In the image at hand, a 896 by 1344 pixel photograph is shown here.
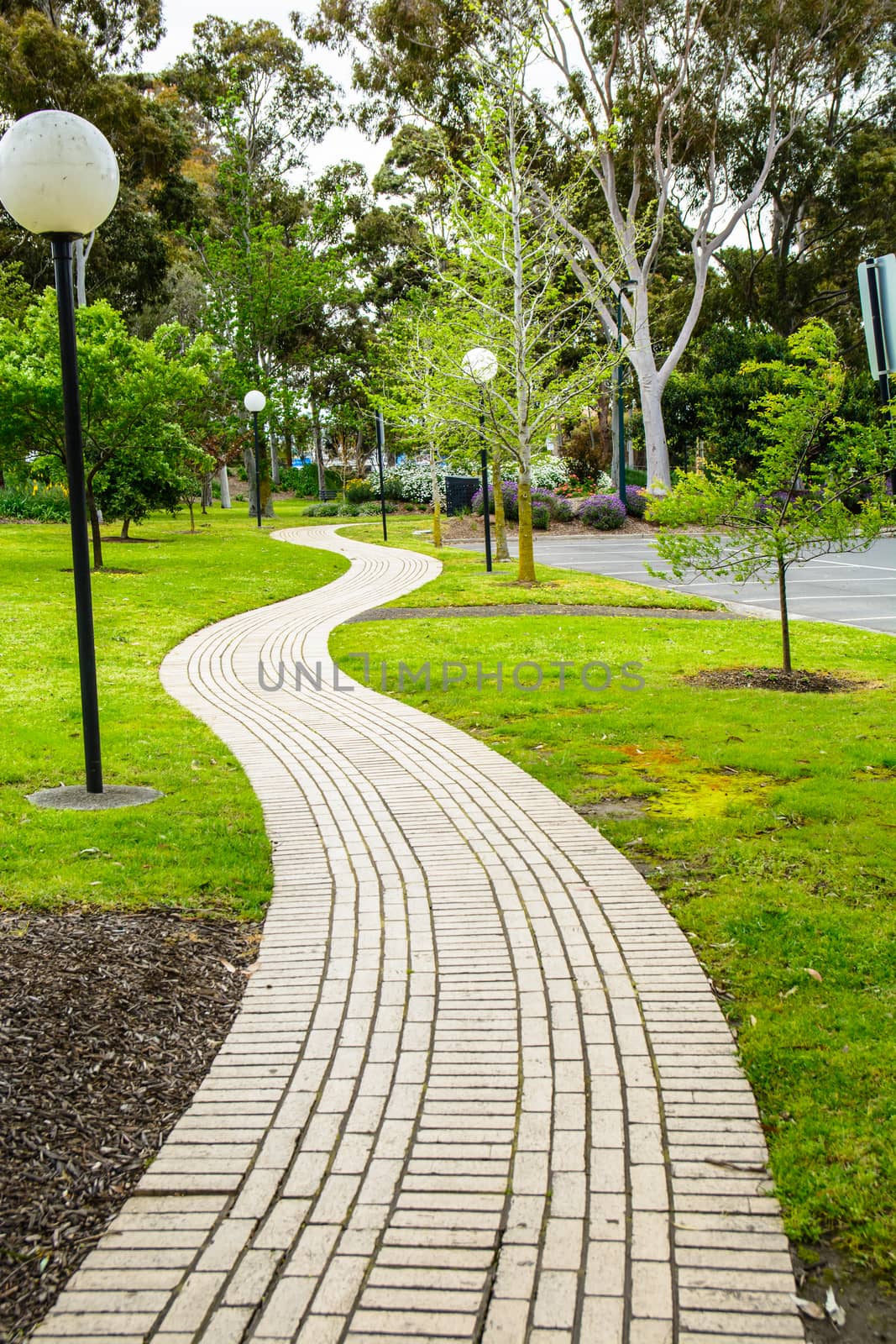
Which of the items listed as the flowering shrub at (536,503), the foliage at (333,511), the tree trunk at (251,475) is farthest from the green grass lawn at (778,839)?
the foliage at (333,511)

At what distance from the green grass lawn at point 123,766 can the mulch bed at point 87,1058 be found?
0.38 metres

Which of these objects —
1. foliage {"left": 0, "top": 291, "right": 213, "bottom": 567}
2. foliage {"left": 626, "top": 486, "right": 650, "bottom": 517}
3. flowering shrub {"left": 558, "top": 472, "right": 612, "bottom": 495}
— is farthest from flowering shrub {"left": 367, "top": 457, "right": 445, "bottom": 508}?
foliage {"left": 0, "top": 291, "right": 213, "bottom": 567}

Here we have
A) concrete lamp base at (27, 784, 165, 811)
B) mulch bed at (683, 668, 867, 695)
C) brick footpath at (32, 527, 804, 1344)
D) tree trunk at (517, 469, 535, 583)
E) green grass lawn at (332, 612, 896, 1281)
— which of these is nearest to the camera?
brick footpath at (32, 527, 804, 1344)

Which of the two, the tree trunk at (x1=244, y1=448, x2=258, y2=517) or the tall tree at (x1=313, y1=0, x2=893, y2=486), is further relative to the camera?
the tree trunk at (x1=244, y1=448, x2=258, y2=517)

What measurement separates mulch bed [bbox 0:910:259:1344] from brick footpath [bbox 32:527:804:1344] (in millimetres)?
95

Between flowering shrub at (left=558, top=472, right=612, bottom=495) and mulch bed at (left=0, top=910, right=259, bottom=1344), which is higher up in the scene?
flowering shrub at (left=558, top=472, right=612, bottom=495)

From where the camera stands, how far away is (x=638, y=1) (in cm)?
2934

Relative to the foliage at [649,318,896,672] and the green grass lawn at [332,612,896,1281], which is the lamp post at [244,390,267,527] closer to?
the green grass lawn at [332,612,896,1281]

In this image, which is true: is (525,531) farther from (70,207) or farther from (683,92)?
(683,92)

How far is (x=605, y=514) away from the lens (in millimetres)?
31953

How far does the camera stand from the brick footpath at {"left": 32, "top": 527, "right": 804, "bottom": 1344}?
2434 millimetres

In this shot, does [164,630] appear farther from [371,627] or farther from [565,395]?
[565,395]

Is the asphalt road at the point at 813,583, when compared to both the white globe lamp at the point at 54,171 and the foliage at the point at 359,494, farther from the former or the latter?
the foliage at the point at 359,494

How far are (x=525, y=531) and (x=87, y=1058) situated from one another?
46.7ft
